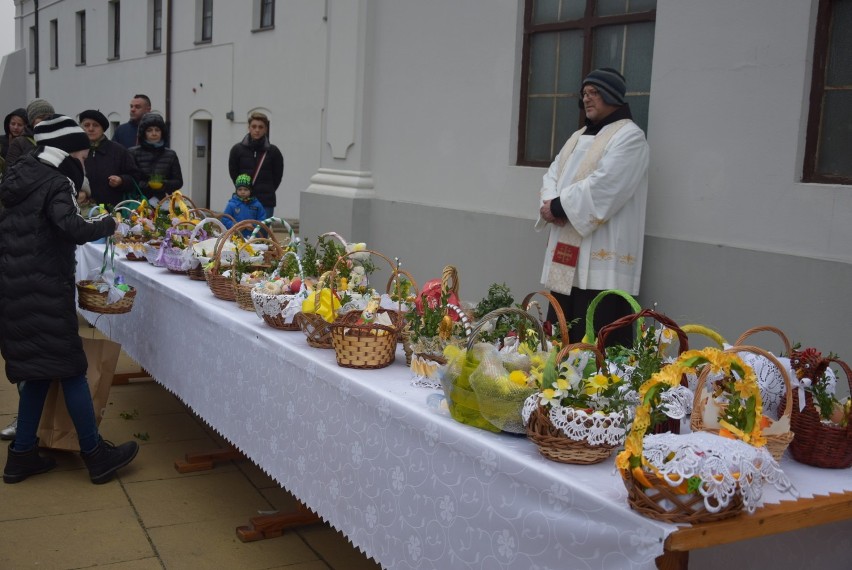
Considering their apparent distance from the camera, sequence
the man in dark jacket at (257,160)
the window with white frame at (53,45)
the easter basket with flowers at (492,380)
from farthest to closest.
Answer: the window with white frame at (53,45) → the man in dark jacket at (257,160) → the easter basket with flowers at (492,380)

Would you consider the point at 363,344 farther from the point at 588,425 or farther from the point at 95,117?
the point at 95,117

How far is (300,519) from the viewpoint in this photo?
3.89 metres

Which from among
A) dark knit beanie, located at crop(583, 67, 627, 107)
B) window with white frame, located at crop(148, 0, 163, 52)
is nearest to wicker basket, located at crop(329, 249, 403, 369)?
dark knit beanie, located at crop(583, 67, 627, 107)

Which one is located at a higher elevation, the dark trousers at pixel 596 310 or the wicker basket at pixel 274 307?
the wicker basket at pixel 274 307

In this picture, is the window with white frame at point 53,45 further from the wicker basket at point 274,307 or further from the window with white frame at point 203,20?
the wicker basket at point 274,307

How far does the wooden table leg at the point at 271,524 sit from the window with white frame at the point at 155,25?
16165mm

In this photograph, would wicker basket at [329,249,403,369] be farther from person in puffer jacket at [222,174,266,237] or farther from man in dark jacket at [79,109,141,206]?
person in puffer jacket at [222,174,266,237]

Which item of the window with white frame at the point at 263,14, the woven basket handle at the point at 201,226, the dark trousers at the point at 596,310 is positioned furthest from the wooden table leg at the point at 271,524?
the window with white frame at the point at 263,14

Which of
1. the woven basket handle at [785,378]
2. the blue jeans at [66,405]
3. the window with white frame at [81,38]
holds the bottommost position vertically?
the blue jeans at [66,405]

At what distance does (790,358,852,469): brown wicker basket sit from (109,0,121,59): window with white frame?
20706 millimetres

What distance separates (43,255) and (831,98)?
151 inches

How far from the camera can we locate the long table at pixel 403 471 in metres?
2.02

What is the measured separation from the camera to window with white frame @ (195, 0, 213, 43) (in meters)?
16.3

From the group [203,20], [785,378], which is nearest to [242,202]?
[785,378]
